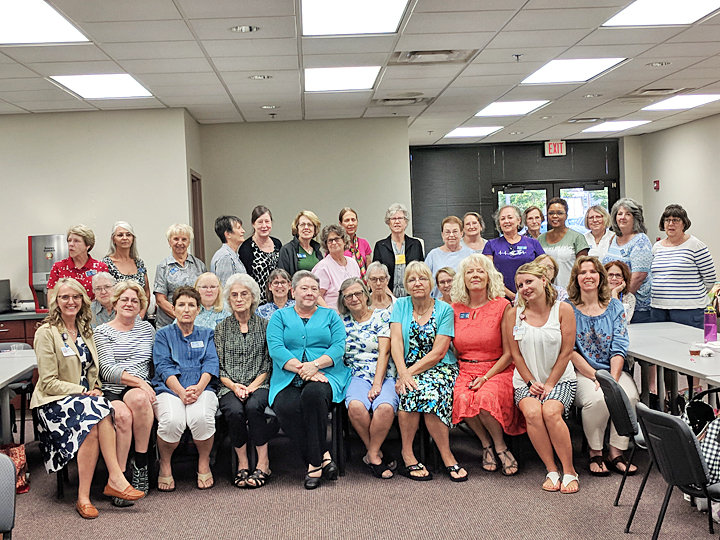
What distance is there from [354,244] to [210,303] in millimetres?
1612

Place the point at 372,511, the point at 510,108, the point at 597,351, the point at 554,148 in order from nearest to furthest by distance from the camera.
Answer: the point at 372,511, the point at 597,351, the point at 510,108, the point at 554,148

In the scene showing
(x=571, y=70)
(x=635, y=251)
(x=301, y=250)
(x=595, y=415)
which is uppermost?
(x=571, y=70)

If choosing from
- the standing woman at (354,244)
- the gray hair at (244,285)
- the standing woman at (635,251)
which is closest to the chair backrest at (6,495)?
the gray hair at (244,285)

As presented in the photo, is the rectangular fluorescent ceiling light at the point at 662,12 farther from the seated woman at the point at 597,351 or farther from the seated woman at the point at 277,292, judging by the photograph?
the seated woman at the point at 277,292

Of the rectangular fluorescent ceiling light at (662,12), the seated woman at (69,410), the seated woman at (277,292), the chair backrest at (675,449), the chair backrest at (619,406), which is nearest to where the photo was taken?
the chair backrest at (675,449)

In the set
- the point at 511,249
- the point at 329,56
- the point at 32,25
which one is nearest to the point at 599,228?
the point at 511,249

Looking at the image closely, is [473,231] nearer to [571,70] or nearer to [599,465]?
[599,465]

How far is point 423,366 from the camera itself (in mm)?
4367

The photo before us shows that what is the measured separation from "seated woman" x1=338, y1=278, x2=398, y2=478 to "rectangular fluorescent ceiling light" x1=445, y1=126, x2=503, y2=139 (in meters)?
6.57

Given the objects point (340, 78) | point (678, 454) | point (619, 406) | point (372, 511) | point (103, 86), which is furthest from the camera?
point (340, 78)

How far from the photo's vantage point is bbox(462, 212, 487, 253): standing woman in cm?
560

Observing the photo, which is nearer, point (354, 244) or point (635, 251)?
point (635, 251)

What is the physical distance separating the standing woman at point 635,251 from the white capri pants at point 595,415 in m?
1.49

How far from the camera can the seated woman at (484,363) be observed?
421cm
